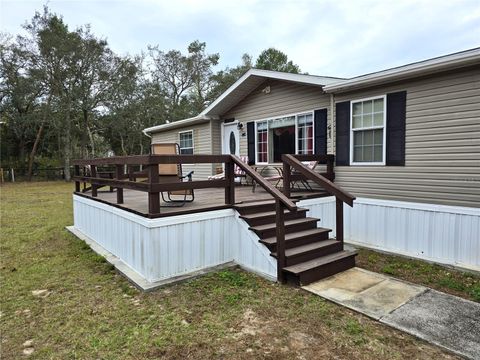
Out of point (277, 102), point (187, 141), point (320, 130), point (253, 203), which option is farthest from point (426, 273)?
point (187, 141)

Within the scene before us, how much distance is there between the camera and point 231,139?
9.37m

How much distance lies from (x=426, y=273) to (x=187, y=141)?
8496 mm

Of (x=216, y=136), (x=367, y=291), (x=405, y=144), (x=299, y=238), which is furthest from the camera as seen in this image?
(x=216, y=136)

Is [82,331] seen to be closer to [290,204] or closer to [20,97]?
[290,204]

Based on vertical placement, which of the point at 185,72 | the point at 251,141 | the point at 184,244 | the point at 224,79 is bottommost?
the point at 184,244

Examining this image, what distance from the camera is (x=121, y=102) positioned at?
2231 cm

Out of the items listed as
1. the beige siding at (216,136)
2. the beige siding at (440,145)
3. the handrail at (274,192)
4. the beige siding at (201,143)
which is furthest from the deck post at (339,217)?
the beige siding at (201,143)

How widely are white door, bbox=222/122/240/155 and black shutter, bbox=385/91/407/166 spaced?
445 cm

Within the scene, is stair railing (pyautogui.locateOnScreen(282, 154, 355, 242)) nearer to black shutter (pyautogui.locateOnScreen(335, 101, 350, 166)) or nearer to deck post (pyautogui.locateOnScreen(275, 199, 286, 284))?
deck post (pyautogui.locateOnScreen(275, 199, 286, 284))

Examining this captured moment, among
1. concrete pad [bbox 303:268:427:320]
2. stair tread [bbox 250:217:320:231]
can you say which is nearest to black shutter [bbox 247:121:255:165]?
stair tread [bbox 250:217:320:231]

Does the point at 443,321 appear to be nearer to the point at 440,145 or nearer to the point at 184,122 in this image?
the point at 440,145

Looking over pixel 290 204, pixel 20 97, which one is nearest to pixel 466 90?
pixel 290 204

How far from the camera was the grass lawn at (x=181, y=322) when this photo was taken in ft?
8.21

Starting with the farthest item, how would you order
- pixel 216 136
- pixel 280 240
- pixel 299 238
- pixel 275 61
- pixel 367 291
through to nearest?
1. pixel 275 61
2. pixel 216 136
3. pixel 299 238
4. pixel 280 240
5. pixel 367 291
